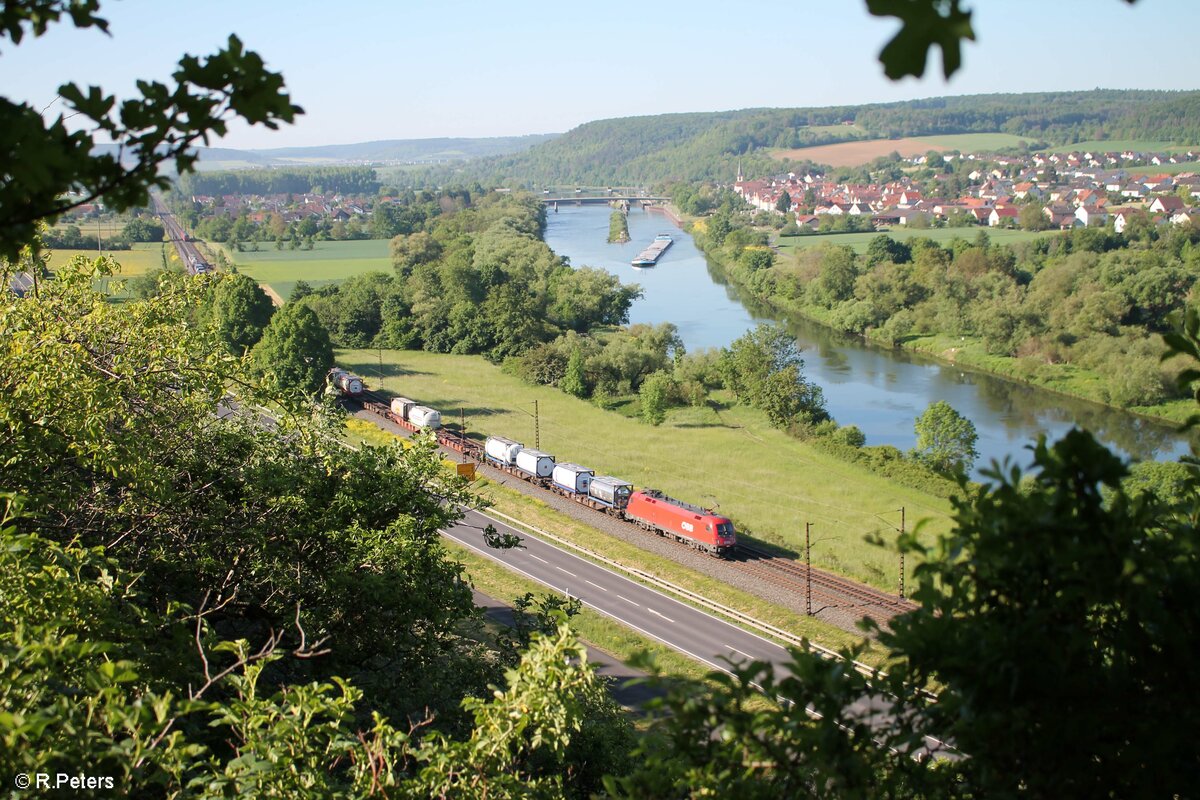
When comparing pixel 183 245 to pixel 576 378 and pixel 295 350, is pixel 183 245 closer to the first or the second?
pixel 295 350

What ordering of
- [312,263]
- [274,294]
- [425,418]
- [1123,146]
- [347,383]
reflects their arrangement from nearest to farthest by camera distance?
[425,418], [347,383], [274,294], [312,263], [1123,146]

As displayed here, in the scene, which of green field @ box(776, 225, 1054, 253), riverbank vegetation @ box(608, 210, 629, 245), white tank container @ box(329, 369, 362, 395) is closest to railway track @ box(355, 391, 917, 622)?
white tank container @ box(329, 369, 362, 395)

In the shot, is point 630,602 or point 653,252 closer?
point 630,602

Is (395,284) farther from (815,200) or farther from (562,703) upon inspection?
(815,200)

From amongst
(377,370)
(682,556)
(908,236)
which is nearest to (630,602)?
(682,556)

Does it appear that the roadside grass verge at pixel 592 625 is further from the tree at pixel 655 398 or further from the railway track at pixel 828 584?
the tree at pixel 655 398

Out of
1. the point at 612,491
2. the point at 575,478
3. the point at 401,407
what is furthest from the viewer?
the point at 401,407
